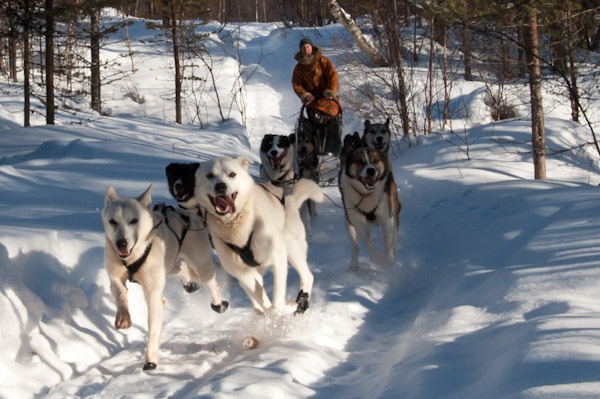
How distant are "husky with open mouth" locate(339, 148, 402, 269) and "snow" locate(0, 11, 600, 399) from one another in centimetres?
21

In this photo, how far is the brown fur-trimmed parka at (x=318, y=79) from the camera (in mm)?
8234

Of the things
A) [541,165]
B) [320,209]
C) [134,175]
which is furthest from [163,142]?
[541,165]

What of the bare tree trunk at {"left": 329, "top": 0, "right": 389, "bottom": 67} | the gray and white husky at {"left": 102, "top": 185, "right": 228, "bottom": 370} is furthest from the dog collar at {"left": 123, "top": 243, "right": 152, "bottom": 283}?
the bare tree trunk at {"left": 329, "top": 0, "right": 389, "bottom": 67}

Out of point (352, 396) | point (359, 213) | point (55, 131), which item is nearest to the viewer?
point (352, 396)

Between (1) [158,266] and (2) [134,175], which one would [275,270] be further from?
(2) [134,175]

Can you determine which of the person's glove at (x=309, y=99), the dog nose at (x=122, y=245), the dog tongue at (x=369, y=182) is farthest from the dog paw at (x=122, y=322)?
the person's glove at (x=309, y=99)

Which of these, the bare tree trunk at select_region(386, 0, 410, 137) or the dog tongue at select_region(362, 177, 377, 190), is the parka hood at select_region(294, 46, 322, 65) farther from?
the bare tree trunk at select_region(386, 0, 410, 137)

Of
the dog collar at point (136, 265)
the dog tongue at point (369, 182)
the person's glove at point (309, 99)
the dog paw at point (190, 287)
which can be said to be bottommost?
the dog paw at point (190, 287)

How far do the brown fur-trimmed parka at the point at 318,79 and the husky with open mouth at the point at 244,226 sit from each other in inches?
152

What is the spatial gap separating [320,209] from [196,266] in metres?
4.08

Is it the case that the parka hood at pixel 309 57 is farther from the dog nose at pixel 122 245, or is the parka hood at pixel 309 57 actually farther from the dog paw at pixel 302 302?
the dog nose at pixel 122 245

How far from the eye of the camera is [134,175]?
855 centimetres

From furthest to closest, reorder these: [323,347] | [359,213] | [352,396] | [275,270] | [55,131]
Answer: [55,131], [359,213], [275,270], [323,347], [352,396]

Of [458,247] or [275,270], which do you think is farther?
[458,247]
